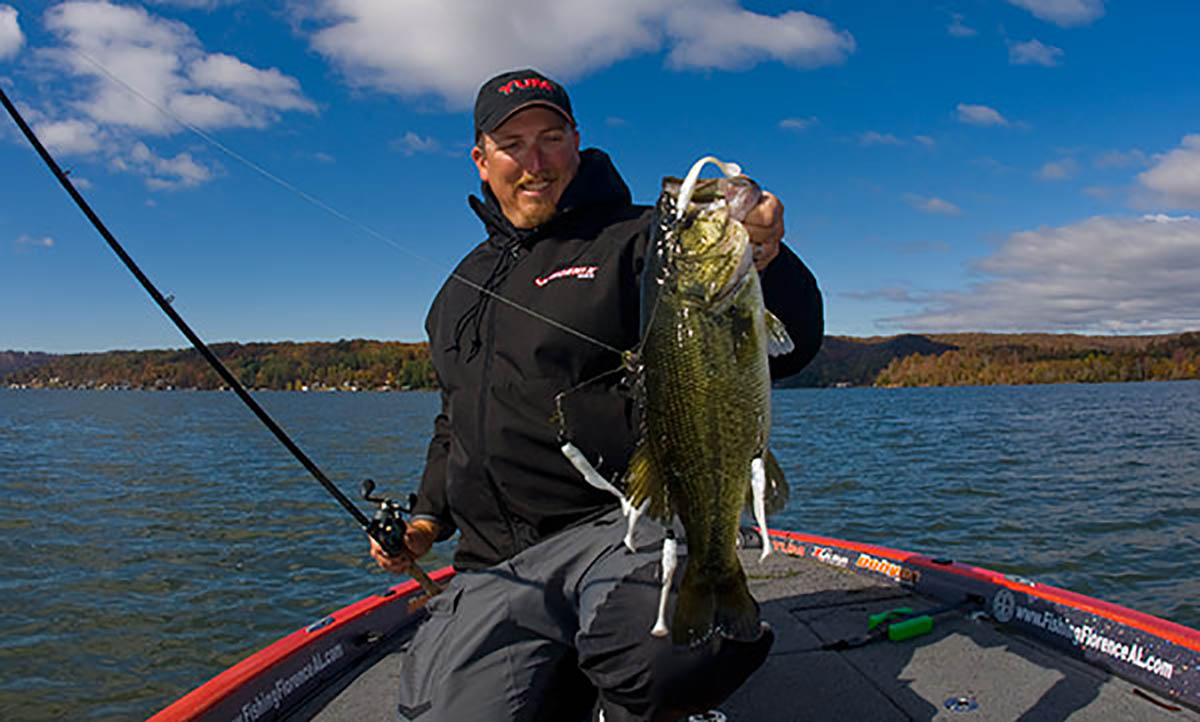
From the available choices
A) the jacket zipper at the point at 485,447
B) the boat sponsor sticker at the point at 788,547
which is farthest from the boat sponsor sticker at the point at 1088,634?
the jacket zipper at the point at 485,447

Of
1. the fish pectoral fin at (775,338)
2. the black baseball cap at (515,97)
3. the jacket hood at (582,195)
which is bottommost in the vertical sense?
the fish pectoral fin at (775,338)

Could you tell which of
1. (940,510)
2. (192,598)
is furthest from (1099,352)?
(192,598)

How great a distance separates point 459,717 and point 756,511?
161 centimetres

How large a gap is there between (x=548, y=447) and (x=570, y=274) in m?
0.81

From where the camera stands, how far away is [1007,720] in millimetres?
3830

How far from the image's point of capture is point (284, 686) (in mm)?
4359

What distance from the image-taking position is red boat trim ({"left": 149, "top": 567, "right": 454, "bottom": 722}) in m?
3.74

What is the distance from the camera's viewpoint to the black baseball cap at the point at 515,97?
12.0 ft

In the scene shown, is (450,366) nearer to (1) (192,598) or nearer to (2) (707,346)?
(2) (707,346)

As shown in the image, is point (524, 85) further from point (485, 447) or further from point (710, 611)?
point (710, 611)

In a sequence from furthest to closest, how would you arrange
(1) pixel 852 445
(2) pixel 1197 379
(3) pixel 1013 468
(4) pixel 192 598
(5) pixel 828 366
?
(2) pixel 1197 379, (5) pixel 828 366, (1) pixel 852 445, (3) pixel 1013 468, (4) pixel 192 598

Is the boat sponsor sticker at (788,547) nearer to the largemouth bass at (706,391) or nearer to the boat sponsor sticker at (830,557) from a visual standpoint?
the boat sponsor sticker at (830,557)

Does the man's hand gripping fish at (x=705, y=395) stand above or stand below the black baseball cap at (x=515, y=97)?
below

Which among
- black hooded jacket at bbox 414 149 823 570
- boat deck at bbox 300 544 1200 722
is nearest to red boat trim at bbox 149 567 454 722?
boat deck at bbox 300 544 1200 722
